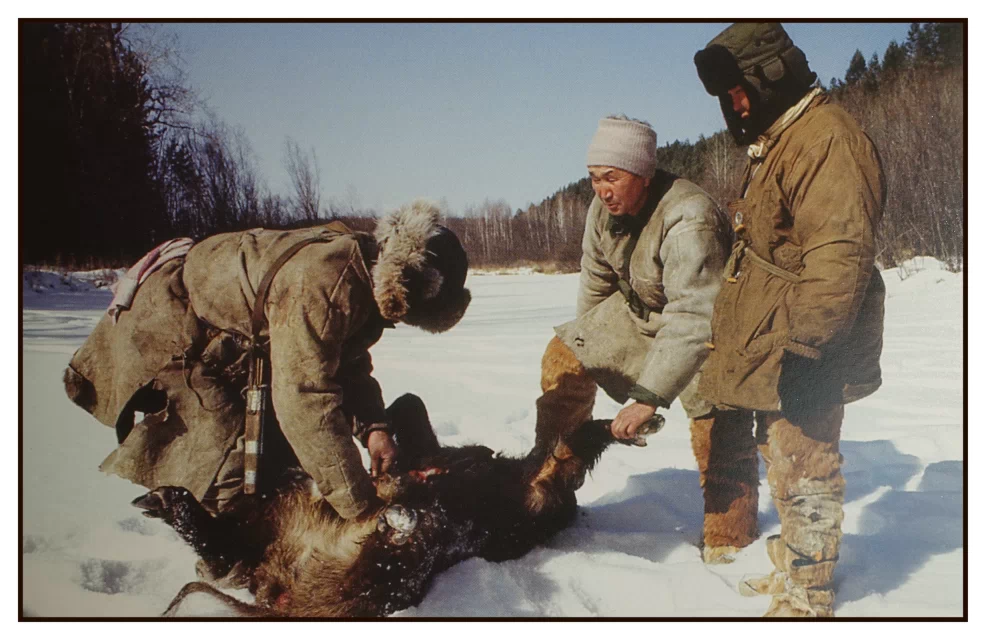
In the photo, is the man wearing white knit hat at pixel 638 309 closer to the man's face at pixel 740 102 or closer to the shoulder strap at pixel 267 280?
the man's face at pixel 740 102

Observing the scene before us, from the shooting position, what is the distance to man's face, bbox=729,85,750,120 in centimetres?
311

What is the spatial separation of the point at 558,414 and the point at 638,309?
0.55 meters

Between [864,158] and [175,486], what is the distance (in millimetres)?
2736

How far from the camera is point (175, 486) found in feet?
10.6

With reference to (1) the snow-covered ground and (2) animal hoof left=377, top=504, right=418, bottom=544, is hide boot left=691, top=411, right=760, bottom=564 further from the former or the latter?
(2) animal hoof left=377, top=504, right=418, bottom=544

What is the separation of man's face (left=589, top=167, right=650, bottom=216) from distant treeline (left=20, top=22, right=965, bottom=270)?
118mm

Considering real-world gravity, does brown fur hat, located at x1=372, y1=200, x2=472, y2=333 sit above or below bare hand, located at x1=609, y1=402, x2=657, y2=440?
above

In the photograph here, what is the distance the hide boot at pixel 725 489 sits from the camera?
11.1 ft

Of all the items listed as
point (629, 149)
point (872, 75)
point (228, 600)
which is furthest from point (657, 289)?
point (228, 600)

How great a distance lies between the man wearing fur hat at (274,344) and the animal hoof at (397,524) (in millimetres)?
89

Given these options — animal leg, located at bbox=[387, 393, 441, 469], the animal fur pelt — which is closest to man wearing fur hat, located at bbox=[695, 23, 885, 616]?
the animal fur pelt

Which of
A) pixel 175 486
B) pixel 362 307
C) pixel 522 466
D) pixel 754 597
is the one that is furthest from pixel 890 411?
pixel 175 486

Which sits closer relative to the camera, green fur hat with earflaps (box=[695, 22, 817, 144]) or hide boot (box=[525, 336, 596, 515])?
green fur hat with earflaps (box=[695, 22, 817, 144])

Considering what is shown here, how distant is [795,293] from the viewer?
3.00m
